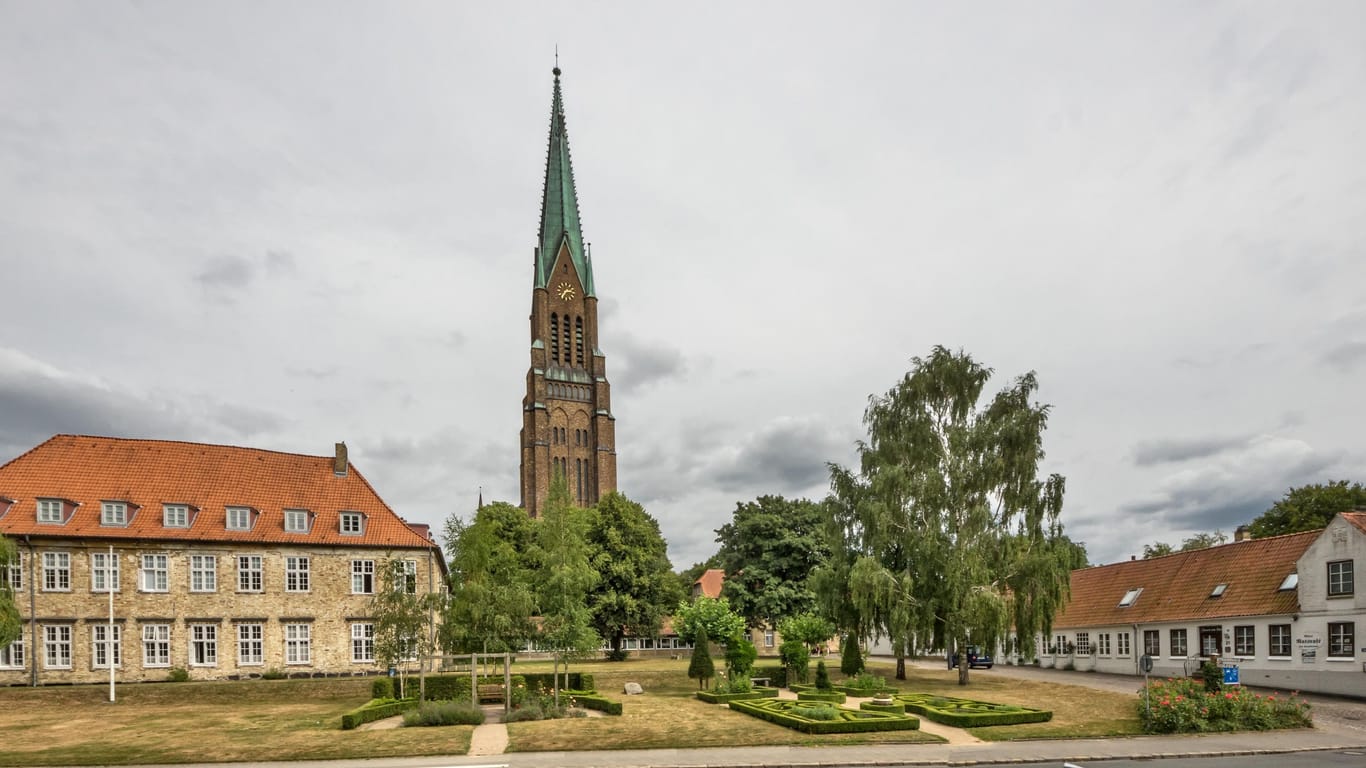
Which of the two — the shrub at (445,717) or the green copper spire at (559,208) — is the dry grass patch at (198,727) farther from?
the green copper spire at (559,208)

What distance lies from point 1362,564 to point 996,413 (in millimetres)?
14855

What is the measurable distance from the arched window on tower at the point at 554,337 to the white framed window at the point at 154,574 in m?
59.7

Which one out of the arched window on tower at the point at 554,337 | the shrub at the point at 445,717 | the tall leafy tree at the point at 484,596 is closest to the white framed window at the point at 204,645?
the tall leafy tree at the point at 484,596

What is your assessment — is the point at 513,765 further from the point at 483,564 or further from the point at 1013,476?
→ the point at 1013,476

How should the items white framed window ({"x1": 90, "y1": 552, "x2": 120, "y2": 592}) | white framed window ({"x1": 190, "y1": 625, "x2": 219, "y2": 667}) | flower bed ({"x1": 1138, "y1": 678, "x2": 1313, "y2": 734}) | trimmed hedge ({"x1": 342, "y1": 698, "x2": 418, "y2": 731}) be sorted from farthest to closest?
white framed window ({"x1": 190, "y1": 625, "x2": 219, "y2": 667}) < white framed window ({"x1": 90, "y1": 552, "x2": 120, "y2": 592}) < trimmed hedge ({"x1": 342, "y1": 698, "x2": 418, "y2": 731}) < flower bed ({"x1": 1138, "y1": 678, "x2": 1313, "y2": 734})

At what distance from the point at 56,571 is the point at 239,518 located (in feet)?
25.0

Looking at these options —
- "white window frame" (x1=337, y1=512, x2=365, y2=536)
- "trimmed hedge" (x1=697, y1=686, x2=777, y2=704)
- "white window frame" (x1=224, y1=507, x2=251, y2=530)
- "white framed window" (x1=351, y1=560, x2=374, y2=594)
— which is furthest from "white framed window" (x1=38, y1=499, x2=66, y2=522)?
"trimmed hedge" (x1=697, y1=686, x2=777, y2=704)

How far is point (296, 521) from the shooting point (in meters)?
44.5

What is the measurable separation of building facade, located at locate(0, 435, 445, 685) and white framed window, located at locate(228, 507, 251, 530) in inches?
2.2

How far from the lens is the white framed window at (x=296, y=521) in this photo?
1738 inches

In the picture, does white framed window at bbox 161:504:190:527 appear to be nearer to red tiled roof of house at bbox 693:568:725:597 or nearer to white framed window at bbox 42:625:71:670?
white framed window at bbox 42:625:71:670

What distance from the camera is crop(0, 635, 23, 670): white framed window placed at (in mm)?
38906

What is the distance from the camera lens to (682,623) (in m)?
45.5

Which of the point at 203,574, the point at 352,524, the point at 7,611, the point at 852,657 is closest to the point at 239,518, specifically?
the point at 203,574
